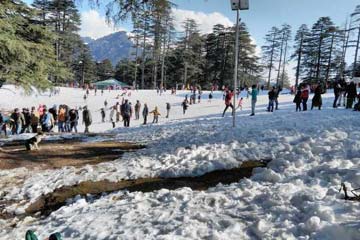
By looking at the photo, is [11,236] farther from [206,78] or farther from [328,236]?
[206,78]

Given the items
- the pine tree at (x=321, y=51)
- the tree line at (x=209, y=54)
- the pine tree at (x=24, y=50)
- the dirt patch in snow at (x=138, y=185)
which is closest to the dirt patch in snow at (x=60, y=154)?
the dirt patch in snow at (x=138, y=185)

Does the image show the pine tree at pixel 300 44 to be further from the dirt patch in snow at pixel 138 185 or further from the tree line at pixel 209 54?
the dirt patch in snow at pixel 138 185

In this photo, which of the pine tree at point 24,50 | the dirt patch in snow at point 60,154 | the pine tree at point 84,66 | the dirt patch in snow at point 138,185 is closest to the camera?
the dirt patch in snow at point 138,185

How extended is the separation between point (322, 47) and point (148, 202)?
64.4 meters

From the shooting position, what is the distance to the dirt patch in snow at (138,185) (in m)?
6.71

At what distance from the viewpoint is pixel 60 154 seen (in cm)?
1076

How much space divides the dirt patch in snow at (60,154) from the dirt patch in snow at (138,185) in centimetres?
216

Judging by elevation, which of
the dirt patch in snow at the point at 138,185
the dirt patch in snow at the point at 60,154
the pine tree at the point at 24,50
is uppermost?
the pine tree at the point at 24,50

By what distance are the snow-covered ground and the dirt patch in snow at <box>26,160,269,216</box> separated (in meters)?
0.28

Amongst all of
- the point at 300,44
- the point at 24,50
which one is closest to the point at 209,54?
the point at 300,44

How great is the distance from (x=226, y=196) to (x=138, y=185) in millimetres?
2276

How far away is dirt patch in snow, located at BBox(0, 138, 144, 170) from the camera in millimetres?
9500

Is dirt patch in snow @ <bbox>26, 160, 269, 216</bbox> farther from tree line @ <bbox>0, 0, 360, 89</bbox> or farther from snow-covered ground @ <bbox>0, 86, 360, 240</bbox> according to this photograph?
tree line @ <bbox>0, 0, 360, 89</bbox>

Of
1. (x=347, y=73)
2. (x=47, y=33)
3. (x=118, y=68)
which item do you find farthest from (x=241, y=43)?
(x=47, y=33)
